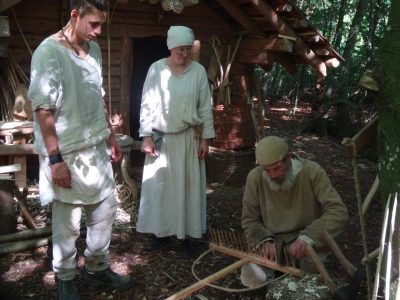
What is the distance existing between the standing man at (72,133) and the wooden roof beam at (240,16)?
3700mm

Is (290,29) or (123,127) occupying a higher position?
(290,29)

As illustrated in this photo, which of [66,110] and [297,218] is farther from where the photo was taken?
[297,218]

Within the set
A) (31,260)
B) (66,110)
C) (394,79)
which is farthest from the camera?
(31,260)

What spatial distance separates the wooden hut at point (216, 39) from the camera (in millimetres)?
5699

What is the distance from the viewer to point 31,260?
4121 mm

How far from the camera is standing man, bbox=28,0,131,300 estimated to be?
2.83 metres

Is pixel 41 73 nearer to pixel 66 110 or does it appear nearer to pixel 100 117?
pixel 66 110

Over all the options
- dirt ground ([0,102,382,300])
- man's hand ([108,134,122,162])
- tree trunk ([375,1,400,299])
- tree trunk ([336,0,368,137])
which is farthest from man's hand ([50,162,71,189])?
tree trunk ([336,0,368,137])

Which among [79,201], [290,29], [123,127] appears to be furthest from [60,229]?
[290,29]

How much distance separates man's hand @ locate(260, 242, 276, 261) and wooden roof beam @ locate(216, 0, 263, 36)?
4282mm

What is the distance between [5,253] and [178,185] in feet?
5.51

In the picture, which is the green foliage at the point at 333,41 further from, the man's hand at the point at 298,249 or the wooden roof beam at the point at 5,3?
the man's hand at the point at 298,249

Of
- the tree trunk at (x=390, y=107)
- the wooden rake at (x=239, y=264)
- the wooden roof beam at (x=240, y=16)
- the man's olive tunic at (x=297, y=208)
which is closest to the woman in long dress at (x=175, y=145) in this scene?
the man's olive tunic at (x=297, y=208)

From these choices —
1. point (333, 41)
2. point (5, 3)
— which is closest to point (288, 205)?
point (5, 3)
